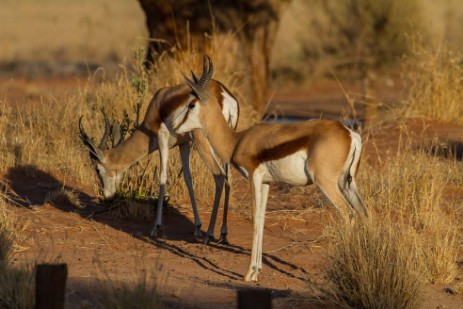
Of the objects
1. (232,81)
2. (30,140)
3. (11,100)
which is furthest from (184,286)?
(11,100)

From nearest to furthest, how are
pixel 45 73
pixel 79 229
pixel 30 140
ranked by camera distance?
pixel 79 229, pixel 30 140, pixel 45 73

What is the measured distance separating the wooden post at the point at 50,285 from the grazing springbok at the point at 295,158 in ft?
8.09

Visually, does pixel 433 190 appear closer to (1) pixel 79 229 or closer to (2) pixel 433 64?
(1) pixel 79 229

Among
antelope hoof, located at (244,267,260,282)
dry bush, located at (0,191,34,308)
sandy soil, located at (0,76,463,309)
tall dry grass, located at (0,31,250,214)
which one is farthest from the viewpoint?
tall dry grass, located at (0,31,250,214)

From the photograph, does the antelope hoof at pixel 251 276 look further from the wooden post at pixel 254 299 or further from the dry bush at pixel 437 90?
the dry bush at pixel 437 90

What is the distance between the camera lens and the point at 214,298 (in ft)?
22.6

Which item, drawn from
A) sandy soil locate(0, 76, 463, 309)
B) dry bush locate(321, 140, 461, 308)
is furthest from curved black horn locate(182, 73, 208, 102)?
dry bush locate(321, 140, 461, 308)

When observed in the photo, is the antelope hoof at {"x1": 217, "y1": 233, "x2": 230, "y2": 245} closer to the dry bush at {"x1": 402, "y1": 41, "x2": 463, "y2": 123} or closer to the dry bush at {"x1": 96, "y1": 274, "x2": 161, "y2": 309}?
the dry bush at {"x1": 96, "y1": 274, "x2": 161, "y2": 309}

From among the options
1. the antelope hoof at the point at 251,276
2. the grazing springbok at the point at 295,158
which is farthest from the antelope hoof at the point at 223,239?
the antelope hoof at the point at 251,276

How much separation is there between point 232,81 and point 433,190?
5863mm

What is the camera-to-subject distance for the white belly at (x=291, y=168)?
7543mm

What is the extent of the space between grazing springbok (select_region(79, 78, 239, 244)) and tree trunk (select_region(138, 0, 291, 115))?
502 centimetres

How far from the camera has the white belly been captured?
7.54 metres

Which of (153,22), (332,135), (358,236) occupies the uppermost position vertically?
(153,22)
